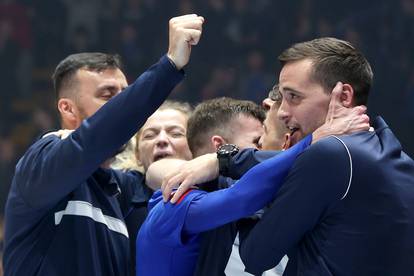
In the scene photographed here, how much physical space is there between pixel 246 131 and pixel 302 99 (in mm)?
499

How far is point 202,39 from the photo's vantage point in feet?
25.4

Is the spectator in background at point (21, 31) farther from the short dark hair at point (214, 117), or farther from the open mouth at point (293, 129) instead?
the open mouth at point (293, 129)

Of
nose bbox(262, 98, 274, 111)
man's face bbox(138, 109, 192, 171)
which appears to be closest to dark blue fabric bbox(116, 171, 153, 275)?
man's face bbox(138, 109, 192, 171)

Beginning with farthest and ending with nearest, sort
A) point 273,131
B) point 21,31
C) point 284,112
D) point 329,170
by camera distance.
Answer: point 21,31 → point 273,131 → point 284,112 → point 329,170

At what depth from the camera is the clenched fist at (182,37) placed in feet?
7.82

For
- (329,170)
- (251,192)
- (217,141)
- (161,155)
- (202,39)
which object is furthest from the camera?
(202,39)

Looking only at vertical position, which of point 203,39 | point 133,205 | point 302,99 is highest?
point 302,99

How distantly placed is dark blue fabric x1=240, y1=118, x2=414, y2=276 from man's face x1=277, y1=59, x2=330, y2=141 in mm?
166

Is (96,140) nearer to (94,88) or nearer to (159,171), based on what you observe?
(159,171)

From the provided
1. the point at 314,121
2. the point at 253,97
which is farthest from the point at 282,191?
the point at 253,97

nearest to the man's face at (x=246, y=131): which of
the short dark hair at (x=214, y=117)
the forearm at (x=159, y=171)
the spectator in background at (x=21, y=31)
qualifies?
the short dark hair at (x=214, y=117)

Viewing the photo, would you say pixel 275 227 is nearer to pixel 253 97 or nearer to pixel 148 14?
pixel 253 97

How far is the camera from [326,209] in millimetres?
2100

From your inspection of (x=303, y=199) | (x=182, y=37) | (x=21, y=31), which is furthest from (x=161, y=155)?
(x=21, y=31)
